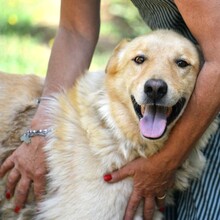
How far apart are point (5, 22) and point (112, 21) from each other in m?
1.36

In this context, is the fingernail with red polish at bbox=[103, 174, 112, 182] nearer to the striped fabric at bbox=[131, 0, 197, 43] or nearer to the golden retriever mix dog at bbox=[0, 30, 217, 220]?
the golden retriever mix dog at bbox=[0, 30, 217, 220]

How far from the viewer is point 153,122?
3.10 m

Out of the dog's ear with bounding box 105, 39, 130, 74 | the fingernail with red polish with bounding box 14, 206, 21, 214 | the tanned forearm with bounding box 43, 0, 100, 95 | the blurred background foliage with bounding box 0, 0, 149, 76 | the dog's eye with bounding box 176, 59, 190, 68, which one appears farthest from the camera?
the blurred background foliage with bounding box 0, 0, 149, 76

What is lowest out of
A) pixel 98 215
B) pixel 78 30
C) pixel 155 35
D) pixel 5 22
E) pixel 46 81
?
pixel 5 22

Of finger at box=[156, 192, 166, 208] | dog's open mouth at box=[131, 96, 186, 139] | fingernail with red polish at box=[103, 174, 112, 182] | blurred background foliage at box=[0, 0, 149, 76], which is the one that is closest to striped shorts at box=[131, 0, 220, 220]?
finger at box=[156, 192, 166, 208]

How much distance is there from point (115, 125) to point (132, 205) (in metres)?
0.41

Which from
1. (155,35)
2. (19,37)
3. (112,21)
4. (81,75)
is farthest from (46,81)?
(112,21)

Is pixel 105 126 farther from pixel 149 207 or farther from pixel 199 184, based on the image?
pixel 199 184

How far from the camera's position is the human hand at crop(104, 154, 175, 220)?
316 centimetres

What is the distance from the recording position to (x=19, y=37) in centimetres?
698

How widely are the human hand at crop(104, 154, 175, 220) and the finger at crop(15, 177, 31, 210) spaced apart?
18.5 inches

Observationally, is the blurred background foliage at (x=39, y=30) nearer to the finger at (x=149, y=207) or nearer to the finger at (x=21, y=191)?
the finger at (x=21, y=191)

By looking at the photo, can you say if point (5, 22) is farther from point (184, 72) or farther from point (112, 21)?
point (184, 72)

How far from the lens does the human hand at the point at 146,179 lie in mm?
3156
